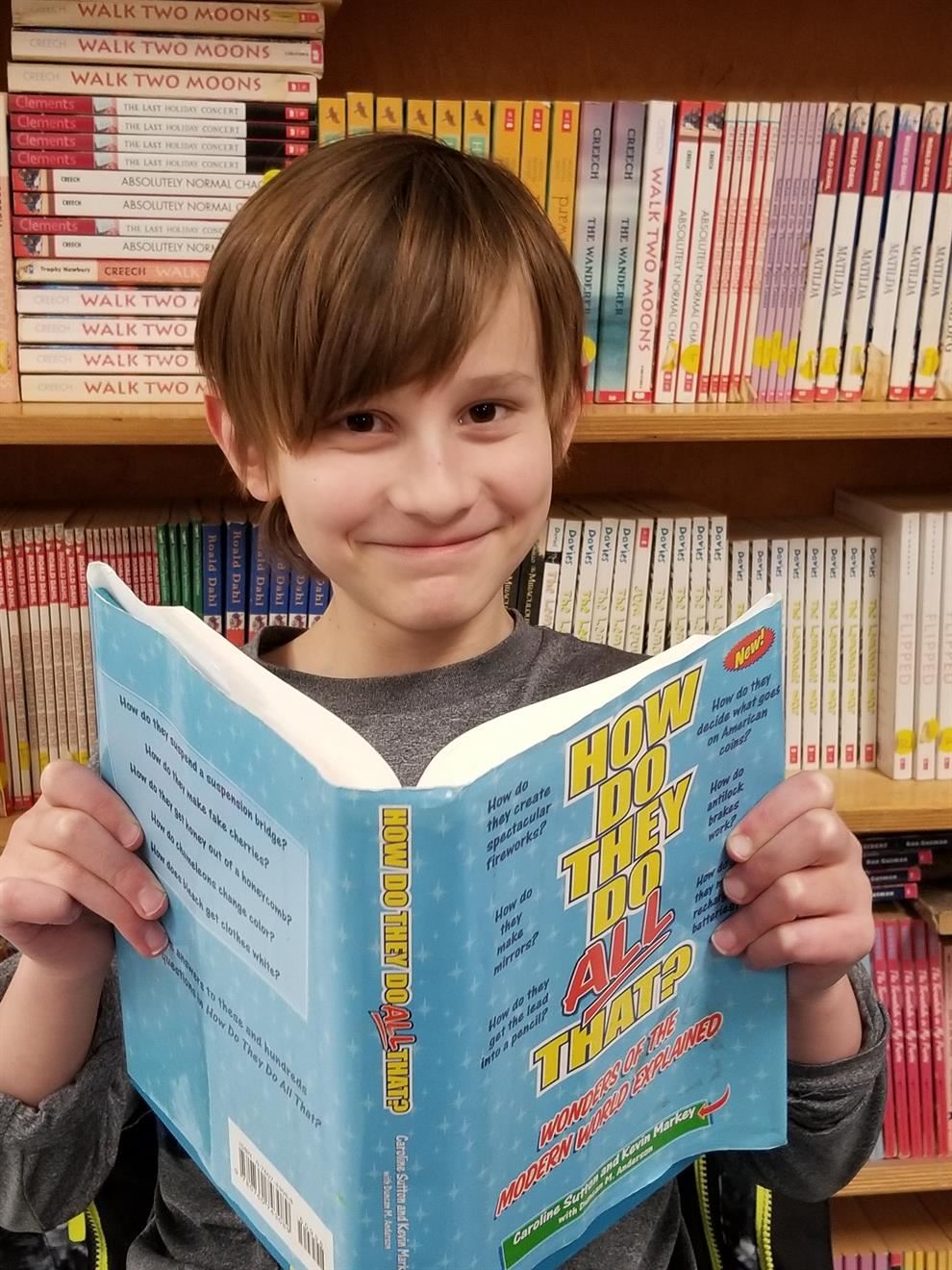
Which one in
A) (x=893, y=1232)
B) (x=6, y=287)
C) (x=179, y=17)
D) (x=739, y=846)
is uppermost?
(x=179, y=17)

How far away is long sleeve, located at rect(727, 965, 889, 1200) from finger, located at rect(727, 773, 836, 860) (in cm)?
20

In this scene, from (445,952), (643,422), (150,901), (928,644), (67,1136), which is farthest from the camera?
(928,644)

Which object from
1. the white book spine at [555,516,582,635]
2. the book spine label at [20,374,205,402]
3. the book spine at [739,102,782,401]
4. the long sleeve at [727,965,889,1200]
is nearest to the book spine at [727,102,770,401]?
the book spine at [739,102,782,401]

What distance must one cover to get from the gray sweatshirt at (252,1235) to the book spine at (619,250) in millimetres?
448

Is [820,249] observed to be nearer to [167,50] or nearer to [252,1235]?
[167,50]

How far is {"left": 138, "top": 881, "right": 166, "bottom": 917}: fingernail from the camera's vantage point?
24.7 inches

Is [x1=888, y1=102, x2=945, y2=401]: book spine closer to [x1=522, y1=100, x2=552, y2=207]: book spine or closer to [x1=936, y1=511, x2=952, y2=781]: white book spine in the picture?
[x1=936, y1=511, x2=952, y2=781]: white book spine

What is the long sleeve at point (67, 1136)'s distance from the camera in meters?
0.72

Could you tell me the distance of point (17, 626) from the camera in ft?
3.87

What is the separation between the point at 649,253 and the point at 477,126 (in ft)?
0.67

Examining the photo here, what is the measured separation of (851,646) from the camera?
1307mm

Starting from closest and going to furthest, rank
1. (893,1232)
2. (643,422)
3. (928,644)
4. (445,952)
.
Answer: (445,952), (643,422), (928,644), (893,1232)

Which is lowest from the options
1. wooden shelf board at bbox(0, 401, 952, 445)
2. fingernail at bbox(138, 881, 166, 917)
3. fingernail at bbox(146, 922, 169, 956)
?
fingernail at bbox(146, 922, 169, 956)

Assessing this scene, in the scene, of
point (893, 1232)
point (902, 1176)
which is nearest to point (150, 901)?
point (902, 1176)
